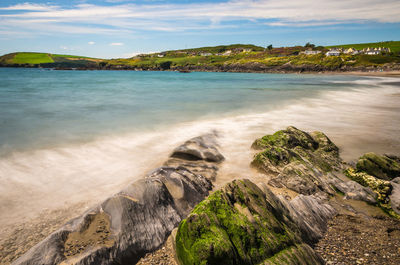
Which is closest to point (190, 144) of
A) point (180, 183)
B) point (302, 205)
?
point (180, 183)

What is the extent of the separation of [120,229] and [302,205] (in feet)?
14.0

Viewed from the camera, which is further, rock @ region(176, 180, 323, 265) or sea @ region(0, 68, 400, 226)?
sea @ region(0, 68, 400, 226)

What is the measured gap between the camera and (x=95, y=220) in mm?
4477

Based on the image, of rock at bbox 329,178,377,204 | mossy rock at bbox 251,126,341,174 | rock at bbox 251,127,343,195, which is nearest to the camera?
rock at bbox 329,178,377,204

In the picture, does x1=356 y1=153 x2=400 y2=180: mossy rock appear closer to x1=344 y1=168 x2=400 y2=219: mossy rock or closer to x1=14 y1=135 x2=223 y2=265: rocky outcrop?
x1=344 y1=168 x2=400 y2=219: mossy rock

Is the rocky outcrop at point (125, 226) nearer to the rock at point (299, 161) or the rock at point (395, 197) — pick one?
the rock at point (299, 161)

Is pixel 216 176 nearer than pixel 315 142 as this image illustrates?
Yes

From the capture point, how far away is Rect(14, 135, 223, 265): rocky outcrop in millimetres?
3816

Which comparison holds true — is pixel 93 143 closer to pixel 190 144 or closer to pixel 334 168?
pixel 190 144

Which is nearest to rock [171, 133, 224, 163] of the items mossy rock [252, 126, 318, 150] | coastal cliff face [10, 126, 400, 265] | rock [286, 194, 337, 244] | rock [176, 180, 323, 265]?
coastal cliff face [10, 126, 400, 265]

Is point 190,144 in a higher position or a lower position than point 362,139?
higher

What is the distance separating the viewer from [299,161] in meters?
7.99

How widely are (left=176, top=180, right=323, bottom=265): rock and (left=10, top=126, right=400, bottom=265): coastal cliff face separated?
0.05ft

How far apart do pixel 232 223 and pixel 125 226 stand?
80.7 inches
